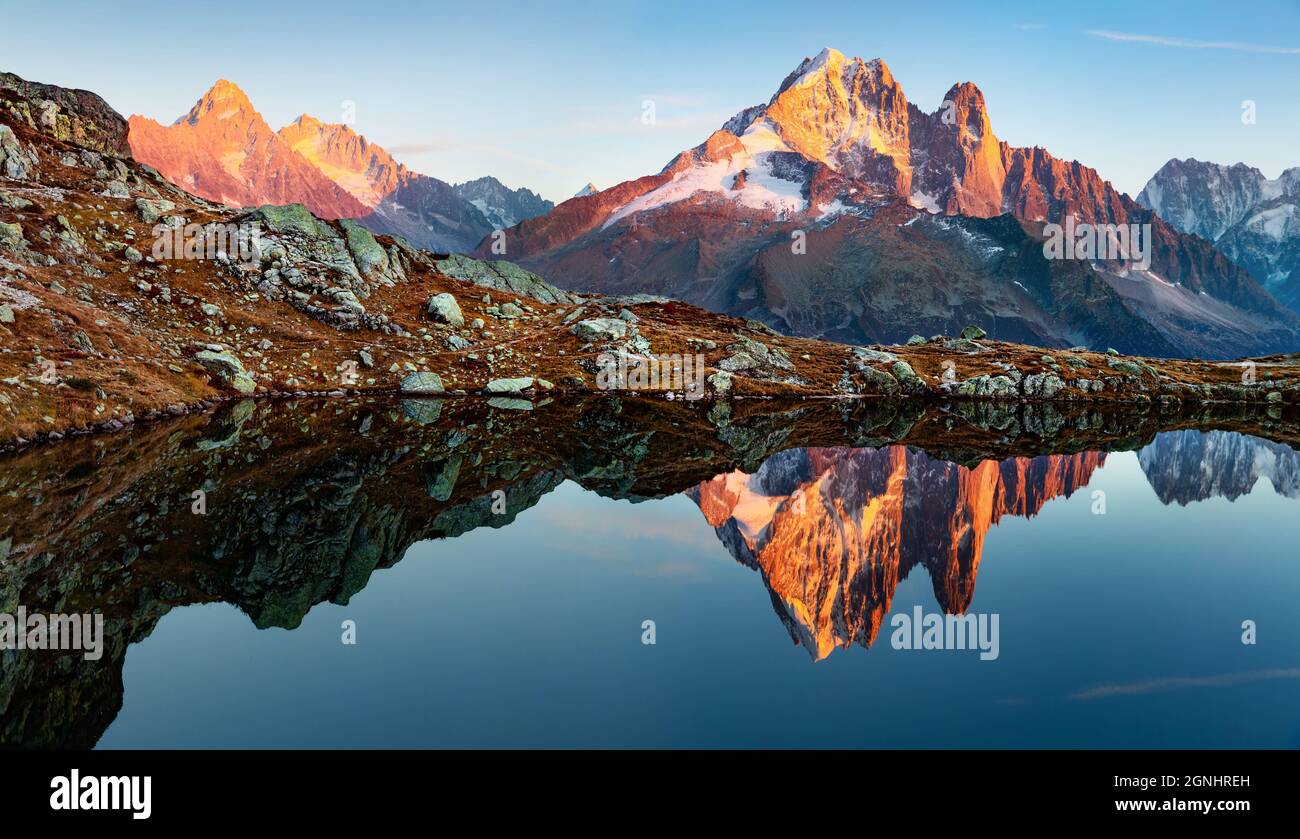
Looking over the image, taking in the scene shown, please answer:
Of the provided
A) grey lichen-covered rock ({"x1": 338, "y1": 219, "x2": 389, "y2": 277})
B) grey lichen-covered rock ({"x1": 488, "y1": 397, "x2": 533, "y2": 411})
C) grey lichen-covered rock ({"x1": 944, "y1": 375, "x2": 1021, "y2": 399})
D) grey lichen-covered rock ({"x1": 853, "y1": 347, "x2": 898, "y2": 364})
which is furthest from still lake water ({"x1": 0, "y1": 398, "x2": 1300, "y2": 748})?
grey lichen-covered rock ({"x1": 338, "y1": 219, "x2": 389, "y2": 277})

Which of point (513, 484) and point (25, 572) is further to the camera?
point (513, 484)

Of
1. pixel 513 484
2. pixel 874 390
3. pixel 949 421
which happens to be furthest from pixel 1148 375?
pixel 513 484

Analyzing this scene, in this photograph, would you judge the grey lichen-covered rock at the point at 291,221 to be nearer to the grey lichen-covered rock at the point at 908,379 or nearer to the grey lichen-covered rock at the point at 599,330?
the grey lichen-covered rock at the point at 599,330

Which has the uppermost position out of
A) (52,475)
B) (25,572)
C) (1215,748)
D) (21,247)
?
(21,247)

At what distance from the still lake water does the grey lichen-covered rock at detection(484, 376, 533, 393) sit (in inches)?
2537

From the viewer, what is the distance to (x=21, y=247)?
309 feet

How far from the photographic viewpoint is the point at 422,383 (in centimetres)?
10512

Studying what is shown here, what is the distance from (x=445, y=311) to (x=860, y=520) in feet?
318

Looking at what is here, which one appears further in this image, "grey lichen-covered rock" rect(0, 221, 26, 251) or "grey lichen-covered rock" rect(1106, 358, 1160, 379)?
"grey lichen-covered rock" rect(1106, 358, 1160, 379)

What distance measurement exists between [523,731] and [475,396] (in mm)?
90323

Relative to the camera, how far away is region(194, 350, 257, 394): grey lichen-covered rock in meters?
89.9

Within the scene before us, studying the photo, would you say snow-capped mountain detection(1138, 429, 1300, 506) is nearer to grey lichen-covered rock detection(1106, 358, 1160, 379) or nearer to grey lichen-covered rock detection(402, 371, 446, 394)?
grey lichen-covered rock detection(1106, 358, 1160, 379)

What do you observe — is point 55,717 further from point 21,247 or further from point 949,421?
point 21,247

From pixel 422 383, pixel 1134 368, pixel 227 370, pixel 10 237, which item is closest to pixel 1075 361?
pixel 1134 368
